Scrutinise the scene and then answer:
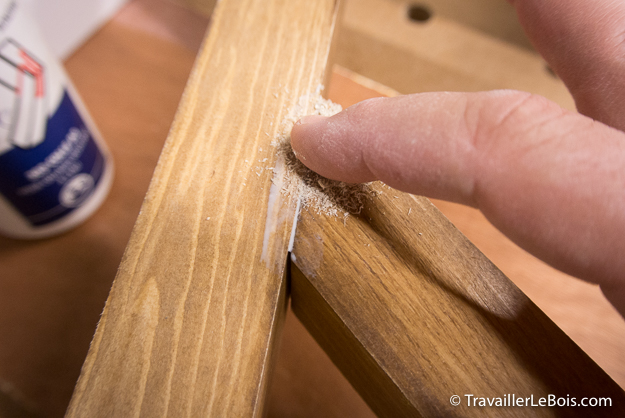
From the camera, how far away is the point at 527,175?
28 cm

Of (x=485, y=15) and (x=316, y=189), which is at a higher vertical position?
(x=485, y=15)

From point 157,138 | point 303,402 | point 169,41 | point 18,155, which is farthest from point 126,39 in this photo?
point 303,402

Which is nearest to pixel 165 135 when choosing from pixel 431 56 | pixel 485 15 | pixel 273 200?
pixel 273 200

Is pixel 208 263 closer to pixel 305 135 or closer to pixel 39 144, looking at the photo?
pixel 305 135

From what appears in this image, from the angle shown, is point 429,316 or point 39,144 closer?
point 429,316

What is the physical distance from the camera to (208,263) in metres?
0.31

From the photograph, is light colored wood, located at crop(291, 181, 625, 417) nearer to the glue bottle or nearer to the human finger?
the human finger

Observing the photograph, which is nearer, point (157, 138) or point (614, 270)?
point (614, 270)

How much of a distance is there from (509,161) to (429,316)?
15 centimetres

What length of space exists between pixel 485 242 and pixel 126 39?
0.94m

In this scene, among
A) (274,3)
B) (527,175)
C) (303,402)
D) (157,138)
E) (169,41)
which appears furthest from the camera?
(169,41)

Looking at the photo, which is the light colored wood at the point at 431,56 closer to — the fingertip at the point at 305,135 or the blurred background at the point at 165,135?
the blurred background at the point at 165,135

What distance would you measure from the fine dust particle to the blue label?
0.36 m

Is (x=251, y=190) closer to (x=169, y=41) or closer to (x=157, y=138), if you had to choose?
(x=157, y=138)
